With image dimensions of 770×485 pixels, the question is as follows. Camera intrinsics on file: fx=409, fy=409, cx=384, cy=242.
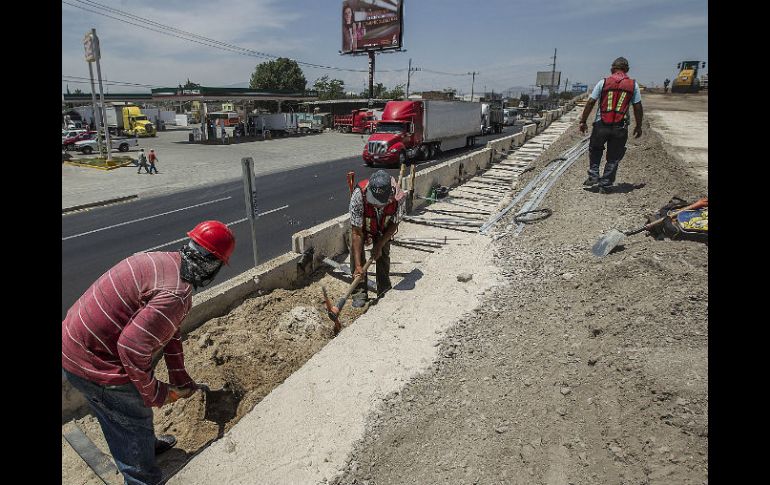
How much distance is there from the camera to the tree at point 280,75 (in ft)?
210

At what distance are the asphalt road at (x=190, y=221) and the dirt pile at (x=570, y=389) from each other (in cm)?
504

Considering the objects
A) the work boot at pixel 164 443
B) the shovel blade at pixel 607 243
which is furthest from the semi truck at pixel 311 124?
the work boot at pixel 164 443

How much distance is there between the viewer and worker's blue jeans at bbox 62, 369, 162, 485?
260 centimetres

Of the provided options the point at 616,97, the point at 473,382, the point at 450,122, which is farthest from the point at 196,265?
the point at 450,122

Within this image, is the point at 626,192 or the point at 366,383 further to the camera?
the point at 626,192

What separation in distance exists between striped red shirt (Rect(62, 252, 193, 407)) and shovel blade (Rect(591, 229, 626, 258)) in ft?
16.1

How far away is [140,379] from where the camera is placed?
2.48 metres

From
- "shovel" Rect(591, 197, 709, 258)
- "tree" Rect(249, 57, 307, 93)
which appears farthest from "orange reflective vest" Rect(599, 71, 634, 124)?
"tree" Rect(249, 57, 307, 93)

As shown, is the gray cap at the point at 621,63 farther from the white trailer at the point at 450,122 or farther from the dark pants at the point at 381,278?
the white trailer at the point at 450,122

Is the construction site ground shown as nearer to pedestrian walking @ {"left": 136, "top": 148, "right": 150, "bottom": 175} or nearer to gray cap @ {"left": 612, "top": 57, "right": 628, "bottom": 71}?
gray cap @ {"left": 612, "top": 57, "right": 628, "bottom": 71}
